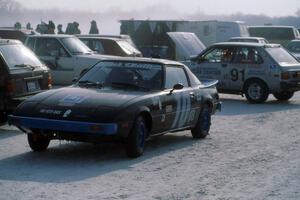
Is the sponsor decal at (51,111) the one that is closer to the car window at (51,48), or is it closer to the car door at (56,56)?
the car door at (56,56)

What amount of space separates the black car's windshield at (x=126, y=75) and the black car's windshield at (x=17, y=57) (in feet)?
6.24

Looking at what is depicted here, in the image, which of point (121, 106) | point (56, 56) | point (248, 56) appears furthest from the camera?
point (56, 56)

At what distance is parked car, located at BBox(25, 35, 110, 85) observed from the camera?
65.6 ft

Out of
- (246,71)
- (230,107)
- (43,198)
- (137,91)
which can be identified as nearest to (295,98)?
(246,71)

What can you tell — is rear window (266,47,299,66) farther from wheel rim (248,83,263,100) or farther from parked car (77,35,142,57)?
parked car (77,35,142,57)

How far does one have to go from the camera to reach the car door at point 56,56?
20047mm

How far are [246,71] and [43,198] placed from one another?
11954 mm

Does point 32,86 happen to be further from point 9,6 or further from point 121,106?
point 9,6

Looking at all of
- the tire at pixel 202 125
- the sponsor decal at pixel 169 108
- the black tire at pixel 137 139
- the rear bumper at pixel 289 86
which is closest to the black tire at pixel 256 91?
the rear bumper at pixel 289 86

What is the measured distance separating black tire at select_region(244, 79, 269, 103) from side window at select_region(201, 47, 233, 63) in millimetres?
913

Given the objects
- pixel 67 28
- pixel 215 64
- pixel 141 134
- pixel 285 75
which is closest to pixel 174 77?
pixel 141 134

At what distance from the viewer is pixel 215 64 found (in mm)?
18922

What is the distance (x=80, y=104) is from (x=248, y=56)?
32.4ft

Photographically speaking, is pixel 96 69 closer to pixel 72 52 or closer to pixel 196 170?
pixel 196 170
